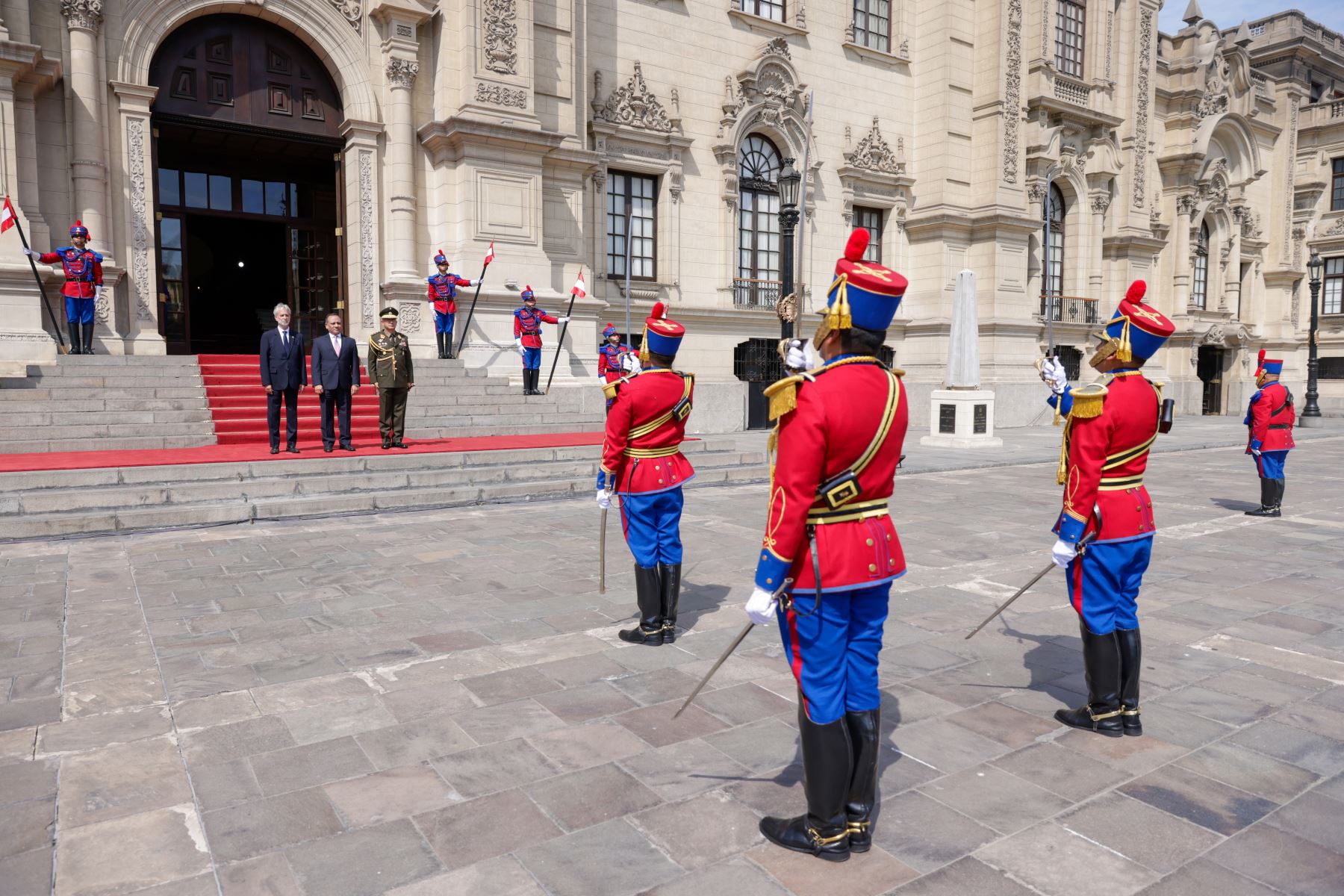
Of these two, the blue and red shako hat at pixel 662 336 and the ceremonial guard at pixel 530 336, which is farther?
the ceremonial guard at pixel 530 336

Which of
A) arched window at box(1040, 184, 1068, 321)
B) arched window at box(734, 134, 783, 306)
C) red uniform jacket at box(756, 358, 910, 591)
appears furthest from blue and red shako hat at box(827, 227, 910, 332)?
arched window at box(1040, 184, 1068, 321)

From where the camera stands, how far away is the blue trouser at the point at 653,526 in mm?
5352

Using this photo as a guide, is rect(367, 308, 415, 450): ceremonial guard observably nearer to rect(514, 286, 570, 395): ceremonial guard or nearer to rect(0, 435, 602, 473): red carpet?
rect(0, 435, 602, 473): red carpet

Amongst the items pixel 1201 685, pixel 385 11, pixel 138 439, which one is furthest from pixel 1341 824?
pixel 385 11

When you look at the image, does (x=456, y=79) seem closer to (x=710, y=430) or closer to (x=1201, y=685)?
(x=710, y=430)

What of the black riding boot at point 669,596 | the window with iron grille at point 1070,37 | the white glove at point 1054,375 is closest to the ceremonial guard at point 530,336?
the black riding boot at point 669,596

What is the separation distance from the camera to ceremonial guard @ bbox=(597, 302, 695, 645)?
5312mm

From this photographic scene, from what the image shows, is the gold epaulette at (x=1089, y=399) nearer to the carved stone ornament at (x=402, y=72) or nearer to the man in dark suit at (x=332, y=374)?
the man in dark suit at (x=332, y=374)

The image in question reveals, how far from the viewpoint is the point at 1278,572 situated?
24.0 ft

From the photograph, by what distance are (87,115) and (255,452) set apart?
7.40 m

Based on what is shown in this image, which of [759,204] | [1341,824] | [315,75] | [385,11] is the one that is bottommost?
[1341,824]

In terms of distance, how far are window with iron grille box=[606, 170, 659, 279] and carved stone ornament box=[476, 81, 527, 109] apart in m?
3.19

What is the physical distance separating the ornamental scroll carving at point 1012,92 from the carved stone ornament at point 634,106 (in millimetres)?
10145

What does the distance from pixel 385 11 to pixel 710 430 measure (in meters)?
10.1
